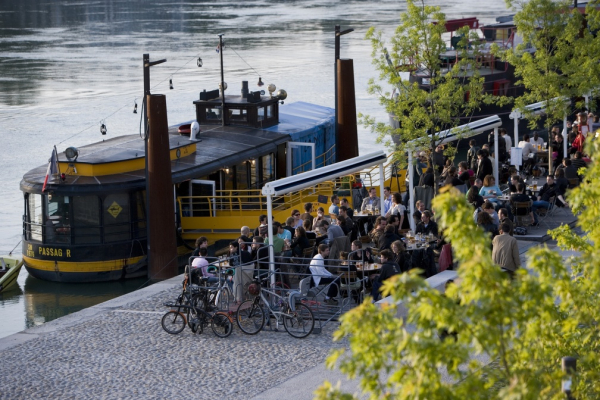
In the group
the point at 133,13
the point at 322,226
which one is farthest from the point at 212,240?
the point at 133,13

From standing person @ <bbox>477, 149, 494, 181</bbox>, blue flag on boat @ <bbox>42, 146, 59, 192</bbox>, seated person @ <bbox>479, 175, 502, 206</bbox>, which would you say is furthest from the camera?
standing person @ <bbox>477, 149, 494, 181</bbox>

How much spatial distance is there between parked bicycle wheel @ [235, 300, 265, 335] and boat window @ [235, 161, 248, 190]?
35.7 ft

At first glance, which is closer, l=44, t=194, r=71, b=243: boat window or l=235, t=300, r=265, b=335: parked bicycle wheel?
l=235, t=300, r=265, b=335: parked bicycle wheel

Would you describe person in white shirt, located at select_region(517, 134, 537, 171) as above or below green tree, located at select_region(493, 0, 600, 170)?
below

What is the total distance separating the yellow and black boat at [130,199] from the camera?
22.8 m

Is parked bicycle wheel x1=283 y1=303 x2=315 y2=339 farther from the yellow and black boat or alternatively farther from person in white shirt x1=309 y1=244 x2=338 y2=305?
the yellow and black boat

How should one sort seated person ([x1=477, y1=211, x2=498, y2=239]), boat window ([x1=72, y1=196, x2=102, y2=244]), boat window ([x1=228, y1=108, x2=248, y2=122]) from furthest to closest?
boat window ([x1=228, y1=108, x2=248, y2=122]) → boat window ([x1=72, y1=196, x2=102, y2=244]) → seated person ([x1=477, y1=211, x2=498, y2=239])

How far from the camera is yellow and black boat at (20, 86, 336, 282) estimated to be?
22.8 meters

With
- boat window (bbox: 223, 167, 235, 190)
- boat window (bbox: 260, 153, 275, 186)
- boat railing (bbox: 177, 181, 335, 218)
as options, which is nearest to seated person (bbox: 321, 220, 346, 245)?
boat railing (bbox: 177, 181, 335, 218)

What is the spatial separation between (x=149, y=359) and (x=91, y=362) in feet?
2.76

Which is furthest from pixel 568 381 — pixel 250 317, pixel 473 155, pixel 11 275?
pixel 11 275

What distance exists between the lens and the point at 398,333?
6.59m

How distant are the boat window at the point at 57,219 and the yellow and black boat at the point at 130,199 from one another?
22 millimetres

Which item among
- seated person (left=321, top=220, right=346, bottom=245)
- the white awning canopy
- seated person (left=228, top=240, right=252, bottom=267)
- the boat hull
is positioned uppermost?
the white awning canopy
